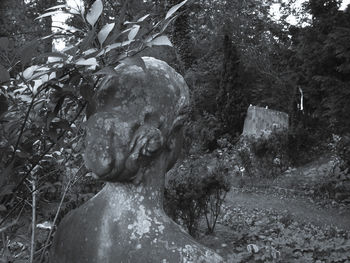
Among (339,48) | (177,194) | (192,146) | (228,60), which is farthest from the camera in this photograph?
(228,60)

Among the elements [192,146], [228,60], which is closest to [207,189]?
[192,146]

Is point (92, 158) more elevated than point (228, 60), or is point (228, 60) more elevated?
point (92, 158)

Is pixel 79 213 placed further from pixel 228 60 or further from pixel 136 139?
pixel 228 60

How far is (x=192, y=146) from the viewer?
11328 millimetres

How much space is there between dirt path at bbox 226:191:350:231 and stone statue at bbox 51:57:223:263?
5.32 m

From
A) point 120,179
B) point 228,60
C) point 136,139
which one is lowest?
point 228,60

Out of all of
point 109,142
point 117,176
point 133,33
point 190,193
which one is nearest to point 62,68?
point 133,33

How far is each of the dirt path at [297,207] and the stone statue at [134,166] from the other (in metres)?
5.32

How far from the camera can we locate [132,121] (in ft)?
4.50

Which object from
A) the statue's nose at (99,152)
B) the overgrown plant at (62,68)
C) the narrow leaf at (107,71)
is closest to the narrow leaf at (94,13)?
the overgrown plant at (62,68)

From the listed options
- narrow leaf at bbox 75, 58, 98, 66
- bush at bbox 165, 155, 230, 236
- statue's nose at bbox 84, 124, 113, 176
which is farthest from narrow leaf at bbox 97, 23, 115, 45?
bush at bbox 165, 155, 230, 236

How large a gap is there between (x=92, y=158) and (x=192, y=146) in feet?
32.8

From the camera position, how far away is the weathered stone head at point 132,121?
4.42 feet

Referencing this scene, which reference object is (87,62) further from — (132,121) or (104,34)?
(132,121)
